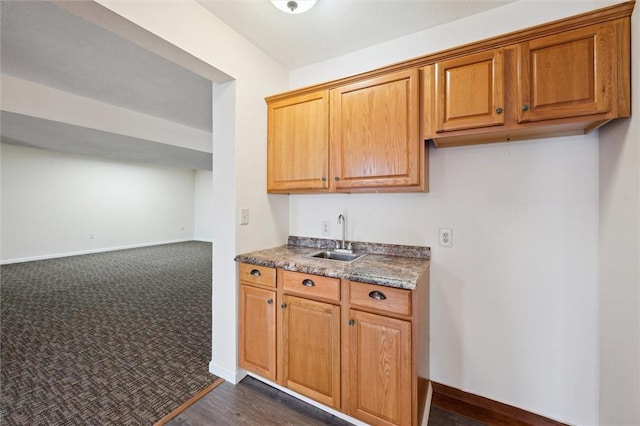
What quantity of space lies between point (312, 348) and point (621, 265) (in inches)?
64.8

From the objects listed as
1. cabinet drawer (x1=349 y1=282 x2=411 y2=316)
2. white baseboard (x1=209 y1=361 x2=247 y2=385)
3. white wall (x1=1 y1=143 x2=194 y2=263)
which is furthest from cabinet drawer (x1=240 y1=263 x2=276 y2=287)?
white wall (x1=1 y1=143 x2=194 y2=263)

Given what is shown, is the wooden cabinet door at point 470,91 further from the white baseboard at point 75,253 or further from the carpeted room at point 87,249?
the white baseboard at point 75,253

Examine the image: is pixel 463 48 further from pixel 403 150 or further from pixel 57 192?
pixel 57 192

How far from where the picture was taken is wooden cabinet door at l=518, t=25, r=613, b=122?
121 cm

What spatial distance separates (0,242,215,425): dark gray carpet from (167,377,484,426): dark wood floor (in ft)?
0.56

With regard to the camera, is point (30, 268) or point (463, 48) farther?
point (30, 268)

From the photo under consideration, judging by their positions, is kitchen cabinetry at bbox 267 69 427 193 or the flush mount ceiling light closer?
the flush mount ceiling light

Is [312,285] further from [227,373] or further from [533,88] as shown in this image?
[533,88]

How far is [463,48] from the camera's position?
1.48 m

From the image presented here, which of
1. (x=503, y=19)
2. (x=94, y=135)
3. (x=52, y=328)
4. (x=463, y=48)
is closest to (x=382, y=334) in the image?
(x=463, y=48)

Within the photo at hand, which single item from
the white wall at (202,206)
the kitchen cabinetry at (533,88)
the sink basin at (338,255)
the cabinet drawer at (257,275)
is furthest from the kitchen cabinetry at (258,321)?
the white wall at (202,206)

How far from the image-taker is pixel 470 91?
1.48m

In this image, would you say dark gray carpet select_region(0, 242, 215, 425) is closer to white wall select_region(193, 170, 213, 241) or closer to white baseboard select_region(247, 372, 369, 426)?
white baseboard select_region(247, 372, 369, 426)

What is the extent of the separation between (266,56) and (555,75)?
198cm
